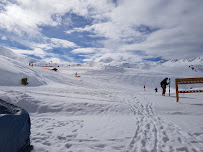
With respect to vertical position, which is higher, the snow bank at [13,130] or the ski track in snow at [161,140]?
the snow bank at [13,130]

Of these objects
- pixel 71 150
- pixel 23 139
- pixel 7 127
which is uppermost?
pixel 7 127

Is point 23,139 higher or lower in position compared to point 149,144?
higher

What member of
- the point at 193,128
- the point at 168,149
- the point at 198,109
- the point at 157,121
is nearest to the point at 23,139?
the point at 168,149

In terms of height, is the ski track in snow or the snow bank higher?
the snow bank

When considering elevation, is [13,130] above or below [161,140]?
above

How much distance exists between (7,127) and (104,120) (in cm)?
405

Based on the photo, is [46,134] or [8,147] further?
[46,134]

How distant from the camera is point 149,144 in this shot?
12.9ft

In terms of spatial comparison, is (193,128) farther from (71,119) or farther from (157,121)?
(71,119)

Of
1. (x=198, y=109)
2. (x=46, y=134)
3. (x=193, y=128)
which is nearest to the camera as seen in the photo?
(x=46, y=134)

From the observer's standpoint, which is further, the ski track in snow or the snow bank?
the ski track in snow

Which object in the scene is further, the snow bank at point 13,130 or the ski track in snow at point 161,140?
the ski track in snow at point 161,140

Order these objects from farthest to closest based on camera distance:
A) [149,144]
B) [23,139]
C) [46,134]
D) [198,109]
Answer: [198,109]
[46,134]
[149,144]
[23,139]

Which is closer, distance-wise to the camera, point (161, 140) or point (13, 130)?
point (13, 130)
